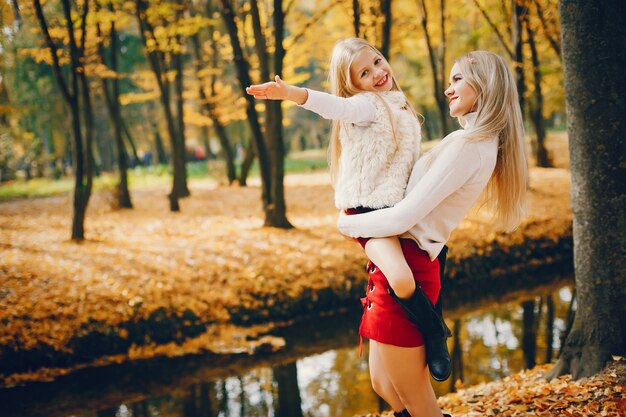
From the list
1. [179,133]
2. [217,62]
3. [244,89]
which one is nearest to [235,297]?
[244,89]

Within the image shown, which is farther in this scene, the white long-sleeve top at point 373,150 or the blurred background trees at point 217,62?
the blurred background trees at point 217,62

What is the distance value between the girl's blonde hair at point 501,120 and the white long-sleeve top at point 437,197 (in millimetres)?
73

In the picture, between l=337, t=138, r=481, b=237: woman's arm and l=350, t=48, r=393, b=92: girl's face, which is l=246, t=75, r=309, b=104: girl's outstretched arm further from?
l=337, t=138, r=481, b=237: woman's arm

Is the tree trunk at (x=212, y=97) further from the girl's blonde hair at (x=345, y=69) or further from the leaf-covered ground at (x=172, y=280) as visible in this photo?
the girl's blonde hair at (x=345, y=69)

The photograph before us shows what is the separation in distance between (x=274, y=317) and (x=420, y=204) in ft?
16.8

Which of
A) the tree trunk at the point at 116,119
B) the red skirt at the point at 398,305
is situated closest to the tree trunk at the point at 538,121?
the tree trunk at the point at 116,119

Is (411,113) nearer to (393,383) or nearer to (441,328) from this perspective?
(441,328)

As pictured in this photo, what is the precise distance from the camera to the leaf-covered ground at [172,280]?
5.81 meters

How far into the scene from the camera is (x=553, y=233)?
9.05 metres

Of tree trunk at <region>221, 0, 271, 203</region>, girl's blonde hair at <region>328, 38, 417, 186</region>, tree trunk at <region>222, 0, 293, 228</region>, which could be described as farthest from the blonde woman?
tree trunk at <region>221, 0, 271, 203</region>

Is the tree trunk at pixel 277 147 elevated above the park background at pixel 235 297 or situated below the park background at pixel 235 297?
above

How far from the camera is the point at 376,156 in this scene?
215 centimetres

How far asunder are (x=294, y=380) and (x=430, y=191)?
3.77m

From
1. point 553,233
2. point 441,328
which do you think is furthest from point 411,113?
point 553,233
